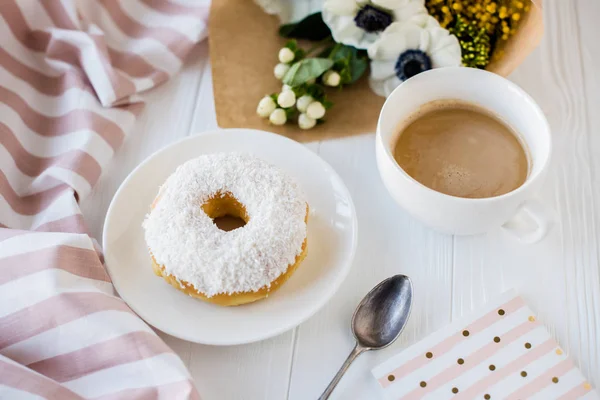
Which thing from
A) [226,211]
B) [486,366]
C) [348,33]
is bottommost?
[486,366]

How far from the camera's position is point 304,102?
111cm

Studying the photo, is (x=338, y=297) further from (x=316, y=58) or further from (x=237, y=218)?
(x=316, y=58)

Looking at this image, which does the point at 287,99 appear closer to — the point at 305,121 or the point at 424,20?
the point at 305,121

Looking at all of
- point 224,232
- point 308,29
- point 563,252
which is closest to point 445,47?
point 308,29

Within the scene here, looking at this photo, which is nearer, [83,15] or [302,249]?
[302,249]

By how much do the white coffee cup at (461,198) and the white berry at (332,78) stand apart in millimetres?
188

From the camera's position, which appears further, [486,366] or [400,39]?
[400,39]

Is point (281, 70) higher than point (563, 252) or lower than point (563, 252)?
higher

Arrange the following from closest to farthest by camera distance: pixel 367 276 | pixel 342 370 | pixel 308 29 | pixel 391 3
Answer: pixel 342 370, pixel 367 276, pixel 391 3, pixel 308 29

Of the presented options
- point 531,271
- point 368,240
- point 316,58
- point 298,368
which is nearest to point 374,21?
point 316,58

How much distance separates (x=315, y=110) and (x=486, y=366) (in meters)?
0.50

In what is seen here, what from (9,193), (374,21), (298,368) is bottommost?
(298,368)

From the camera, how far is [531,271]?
0.96 meters

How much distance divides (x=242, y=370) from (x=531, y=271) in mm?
453
